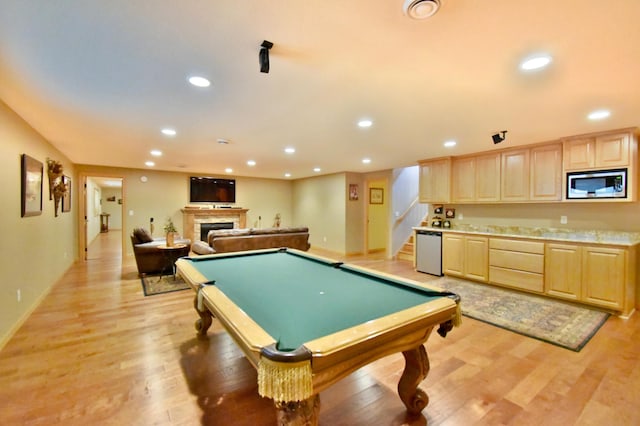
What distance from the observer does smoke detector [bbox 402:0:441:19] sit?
1287 mm

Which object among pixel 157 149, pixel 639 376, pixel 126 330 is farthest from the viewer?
pixel 157 149

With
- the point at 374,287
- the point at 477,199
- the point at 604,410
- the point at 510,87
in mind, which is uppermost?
the point at 510,87

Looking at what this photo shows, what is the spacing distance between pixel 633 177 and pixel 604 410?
309cm

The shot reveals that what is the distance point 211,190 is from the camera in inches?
335

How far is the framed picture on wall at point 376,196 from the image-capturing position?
314 inches

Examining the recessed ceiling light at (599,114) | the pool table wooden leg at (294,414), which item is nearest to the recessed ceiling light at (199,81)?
the pool table wooden leg at (294,414)

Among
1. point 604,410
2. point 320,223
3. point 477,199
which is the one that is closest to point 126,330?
point 604,410

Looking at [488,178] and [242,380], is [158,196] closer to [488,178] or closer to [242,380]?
[242,380]

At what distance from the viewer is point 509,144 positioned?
14.1ft

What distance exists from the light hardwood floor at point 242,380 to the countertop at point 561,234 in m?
1.04

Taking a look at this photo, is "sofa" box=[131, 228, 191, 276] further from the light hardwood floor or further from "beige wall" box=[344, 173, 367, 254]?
"beige wall" box=[344, 173, 367, 254]

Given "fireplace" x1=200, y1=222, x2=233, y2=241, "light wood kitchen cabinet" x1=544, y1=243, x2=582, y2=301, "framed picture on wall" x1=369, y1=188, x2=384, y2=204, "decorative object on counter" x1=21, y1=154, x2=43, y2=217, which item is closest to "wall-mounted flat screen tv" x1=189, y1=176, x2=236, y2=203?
"fireplace" x1=200, y1=222, x2=233, y2=241

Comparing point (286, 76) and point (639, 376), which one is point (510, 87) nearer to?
point (286, 76)

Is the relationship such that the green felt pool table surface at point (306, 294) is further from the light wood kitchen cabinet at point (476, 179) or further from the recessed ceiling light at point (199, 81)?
the light wood kitchen cabinet at point (476, 179)
